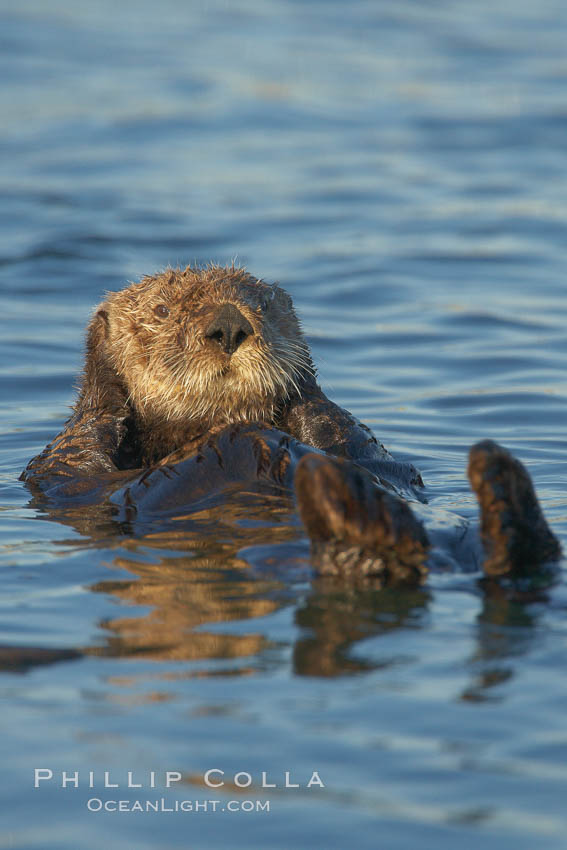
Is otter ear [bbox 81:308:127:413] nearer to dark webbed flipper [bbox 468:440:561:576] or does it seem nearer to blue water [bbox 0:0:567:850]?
blue water [bbox 0:0:567:850]

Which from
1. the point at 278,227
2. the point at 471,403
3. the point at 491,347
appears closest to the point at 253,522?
the point at 471,403

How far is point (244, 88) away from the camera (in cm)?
1702

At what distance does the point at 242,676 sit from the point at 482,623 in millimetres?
717

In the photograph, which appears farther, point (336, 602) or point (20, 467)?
point (20, 467)

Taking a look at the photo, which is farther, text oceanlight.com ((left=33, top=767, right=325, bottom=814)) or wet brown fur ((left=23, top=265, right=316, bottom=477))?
wet brown fur ((left=23, top=265, right=316, bottom=477))

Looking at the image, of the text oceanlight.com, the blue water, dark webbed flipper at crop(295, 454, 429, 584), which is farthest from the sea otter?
the text oceanlight.com

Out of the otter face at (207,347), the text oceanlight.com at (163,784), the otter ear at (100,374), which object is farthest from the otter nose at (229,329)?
the text oceanlight.com at (163,784)

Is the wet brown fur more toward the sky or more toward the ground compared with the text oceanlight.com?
more toward the sky

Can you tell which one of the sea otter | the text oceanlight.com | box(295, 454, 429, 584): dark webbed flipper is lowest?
the text oceanlight.com

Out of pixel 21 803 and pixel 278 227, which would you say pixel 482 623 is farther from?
pixel 278 227

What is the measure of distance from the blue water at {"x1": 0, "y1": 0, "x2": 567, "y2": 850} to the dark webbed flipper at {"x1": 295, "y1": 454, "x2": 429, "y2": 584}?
0.30 feet

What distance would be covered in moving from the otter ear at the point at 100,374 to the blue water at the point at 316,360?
0.55 metres

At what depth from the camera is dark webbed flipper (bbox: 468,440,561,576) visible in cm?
350

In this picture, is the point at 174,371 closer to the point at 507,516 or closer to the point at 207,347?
the point at 207,347
